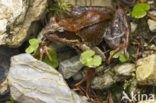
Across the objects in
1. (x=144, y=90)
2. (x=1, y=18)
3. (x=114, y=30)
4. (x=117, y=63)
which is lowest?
(x=144, y=90)

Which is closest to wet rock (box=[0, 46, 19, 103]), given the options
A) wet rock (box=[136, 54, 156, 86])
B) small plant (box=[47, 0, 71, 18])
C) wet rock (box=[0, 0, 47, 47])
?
wet rock (box=[0, 0, 47, 47])

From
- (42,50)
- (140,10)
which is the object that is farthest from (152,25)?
(42,50)

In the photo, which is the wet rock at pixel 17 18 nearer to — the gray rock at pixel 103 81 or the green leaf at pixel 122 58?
the gray rock at pixel 103 81

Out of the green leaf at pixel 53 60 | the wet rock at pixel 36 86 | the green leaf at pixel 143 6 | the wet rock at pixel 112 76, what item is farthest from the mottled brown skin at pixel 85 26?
the wet rock at pixel 36 86

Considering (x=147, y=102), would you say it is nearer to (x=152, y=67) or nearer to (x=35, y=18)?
(x=152, y=67)

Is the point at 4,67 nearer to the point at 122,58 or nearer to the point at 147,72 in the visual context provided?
the point at 122,58

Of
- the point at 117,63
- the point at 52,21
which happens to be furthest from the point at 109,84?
the point at 52,21
